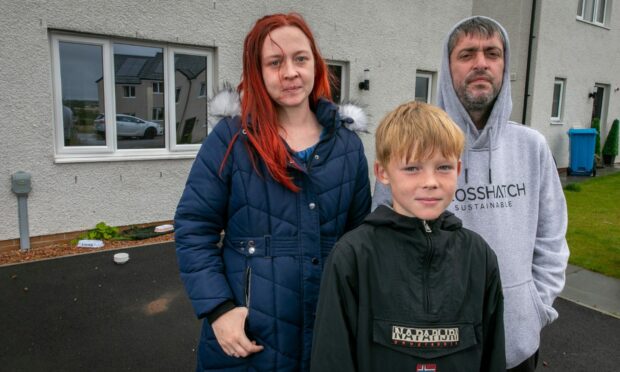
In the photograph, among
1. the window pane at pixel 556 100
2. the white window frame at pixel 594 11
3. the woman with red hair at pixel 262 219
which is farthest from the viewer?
the white window frame at pixel 594 11

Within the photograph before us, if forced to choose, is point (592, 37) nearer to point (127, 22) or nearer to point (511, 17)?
point (511, 17)

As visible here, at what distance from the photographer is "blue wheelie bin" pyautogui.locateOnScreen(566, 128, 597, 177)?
497 inches

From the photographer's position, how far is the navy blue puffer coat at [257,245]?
5.19ft

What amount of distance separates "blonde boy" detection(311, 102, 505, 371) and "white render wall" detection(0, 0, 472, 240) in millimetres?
3194

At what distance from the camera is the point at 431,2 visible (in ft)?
31.4

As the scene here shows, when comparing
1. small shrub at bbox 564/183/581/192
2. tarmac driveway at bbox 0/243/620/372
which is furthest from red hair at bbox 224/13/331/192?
small shrub at bbox 564/183/581/192

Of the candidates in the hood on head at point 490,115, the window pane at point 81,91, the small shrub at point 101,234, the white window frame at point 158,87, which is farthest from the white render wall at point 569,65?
the hood on head at point 490,115

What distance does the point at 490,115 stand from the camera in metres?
1.80

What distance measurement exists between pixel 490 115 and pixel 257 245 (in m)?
1.06

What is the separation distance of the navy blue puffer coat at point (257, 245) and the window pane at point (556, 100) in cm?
1407

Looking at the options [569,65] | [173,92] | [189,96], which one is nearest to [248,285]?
[173,92]

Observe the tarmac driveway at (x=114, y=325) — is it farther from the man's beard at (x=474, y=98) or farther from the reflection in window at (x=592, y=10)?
the reflection in window at (x=592, y=10)

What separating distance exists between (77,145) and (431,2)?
298 inches

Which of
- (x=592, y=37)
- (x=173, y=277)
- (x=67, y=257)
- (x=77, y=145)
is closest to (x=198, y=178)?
(x=173, y=277)
